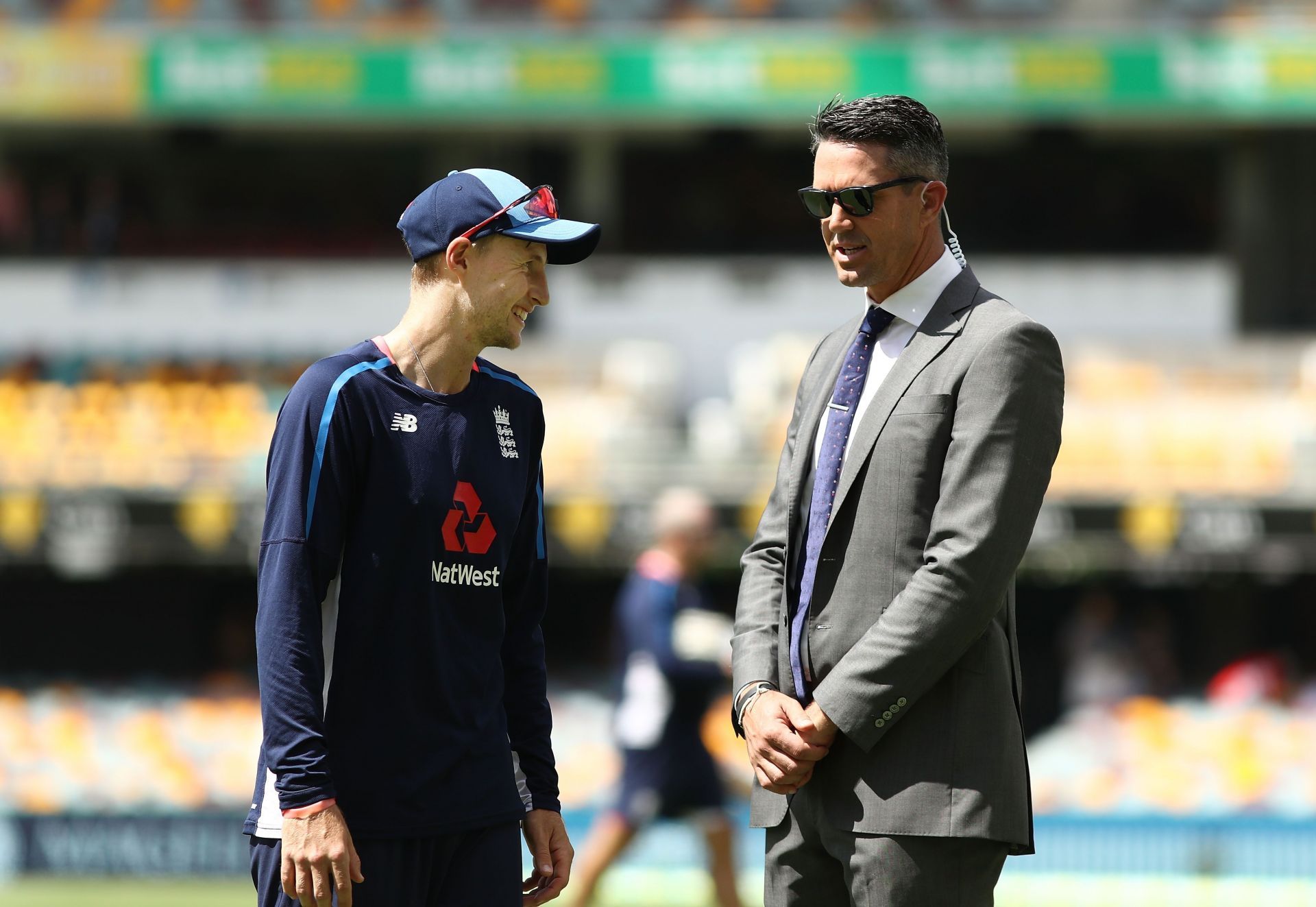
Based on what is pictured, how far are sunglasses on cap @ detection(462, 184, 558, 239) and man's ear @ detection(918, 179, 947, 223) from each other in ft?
2.07

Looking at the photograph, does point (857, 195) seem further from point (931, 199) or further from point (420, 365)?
point (420, 365)

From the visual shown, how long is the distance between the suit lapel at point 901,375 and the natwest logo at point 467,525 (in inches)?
23.5

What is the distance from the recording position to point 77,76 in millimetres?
13594

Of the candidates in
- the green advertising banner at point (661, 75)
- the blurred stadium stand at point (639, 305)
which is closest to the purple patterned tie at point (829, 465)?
the blurred stadium stand at point (639, 305)

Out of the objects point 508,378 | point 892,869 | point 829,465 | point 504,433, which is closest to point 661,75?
point 508,378

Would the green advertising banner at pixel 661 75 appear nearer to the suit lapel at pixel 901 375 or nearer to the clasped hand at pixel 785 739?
the suit lapel at pixel 901 375

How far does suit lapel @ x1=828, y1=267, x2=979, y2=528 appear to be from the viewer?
8.89 ft

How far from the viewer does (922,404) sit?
2676mm

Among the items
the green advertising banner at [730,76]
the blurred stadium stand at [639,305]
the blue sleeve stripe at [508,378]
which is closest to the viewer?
the blue sleeve stripe at [508,378]

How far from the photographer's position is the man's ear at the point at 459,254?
2.81 metres

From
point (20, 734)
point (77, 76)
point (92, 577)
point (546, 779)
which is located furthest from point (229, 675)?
point (546, 779)

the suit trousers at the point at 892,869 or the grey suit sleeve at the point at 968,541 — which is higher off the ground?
the grey suit sleeve at the point at 968,541

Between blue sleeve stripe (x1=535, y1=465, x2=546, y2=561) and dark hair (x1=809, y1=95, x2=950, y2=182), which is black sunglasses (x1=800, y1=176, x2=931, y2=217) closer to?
dark hair (x1=809, y1=95, x2=950, y2=182)

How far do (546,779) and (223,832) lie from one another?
589cm
